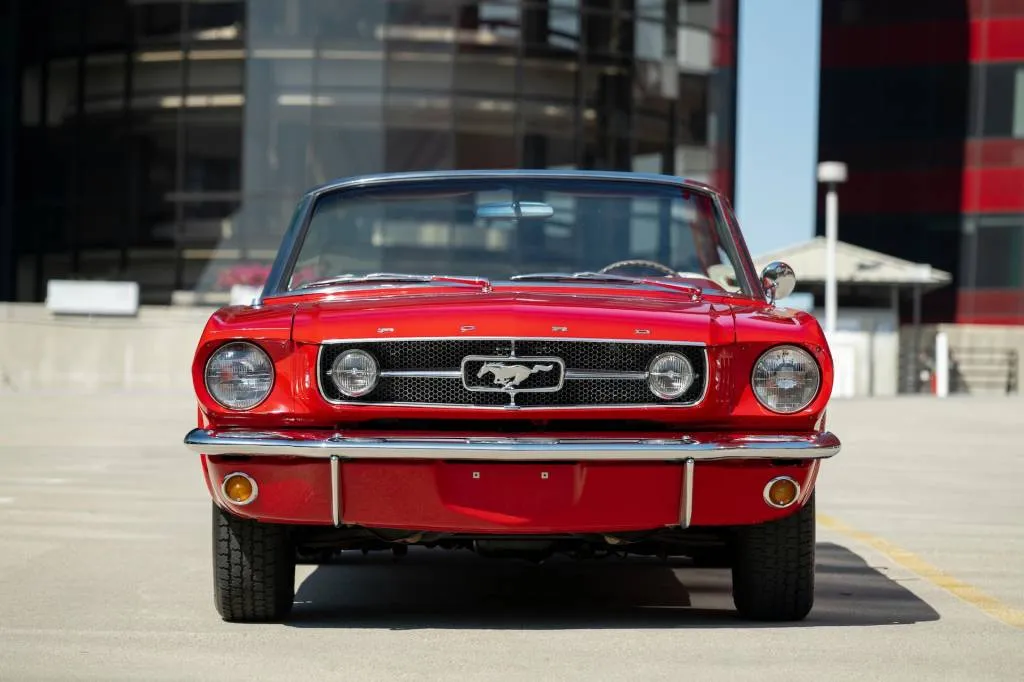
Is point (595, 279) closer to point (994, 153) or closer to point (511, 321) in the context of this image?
point (511, 321)

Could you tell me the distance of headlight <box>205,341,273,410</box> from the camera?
519 cm

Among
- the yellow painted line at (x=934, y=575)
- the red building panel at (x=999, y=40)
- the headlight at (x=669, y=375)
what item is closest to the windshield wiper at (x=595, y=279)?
the headlight at (x=669, y=375)

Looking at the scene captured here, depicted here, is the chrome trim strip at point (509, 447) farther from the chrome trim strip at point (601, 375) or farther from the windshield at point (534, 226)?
the windshield at point (534, 226)

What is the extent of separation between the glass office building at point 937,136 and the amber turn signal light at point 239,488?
138 feet

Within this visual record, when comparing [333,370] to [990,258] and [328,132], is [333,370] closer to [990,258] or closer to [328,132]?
[328,132]

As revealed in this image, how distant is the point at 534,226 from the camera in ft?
22.0

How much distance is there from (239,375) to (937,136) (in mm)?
43115

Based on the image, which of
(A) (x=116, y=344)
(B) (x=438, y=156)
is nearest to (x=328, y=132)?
(B) (x=438, y=156)

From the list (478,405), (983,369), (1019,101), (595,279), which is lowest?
(983,369)

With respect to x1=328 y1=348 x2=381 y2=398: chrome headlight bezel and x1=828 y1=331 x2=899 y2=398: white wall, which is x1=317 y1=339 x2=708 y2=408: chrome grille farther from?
x1=828 y1=331 x2=899 y2=398: white wall

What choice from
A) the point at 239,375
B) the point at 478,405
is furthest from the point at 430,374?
the point at 239,375

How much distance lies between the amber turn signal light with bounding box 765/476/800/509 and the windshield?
1.36m

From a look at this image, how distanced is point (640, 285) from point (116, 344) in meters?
25.3

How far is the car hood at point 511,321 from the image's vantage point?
5.11 metres
